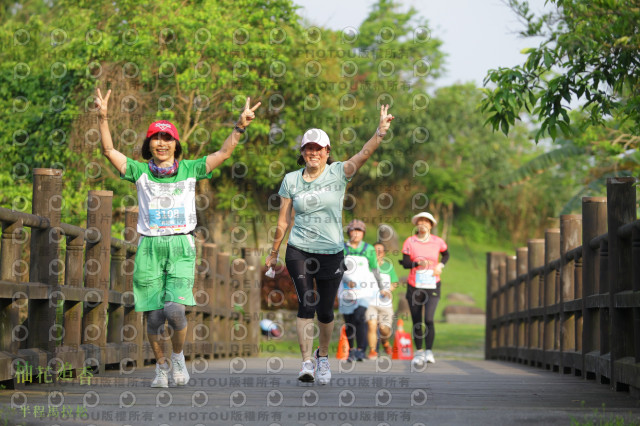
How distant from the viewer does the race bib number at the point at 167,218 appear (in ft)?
21.5

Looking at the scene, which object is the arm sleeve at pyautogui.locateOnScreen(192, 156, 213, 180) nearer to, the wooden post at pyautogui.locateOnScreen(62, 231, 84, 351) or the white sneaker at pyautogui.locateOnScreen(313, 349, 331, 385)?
the wooden post at pyautogui.locateOnScreen(62, 231, 84, 351)

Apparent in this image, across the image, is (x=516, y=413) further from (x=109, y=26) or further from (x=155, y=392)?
(x=109, y=26)

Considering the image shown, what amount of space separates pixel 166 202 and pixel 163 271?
0.48 metres

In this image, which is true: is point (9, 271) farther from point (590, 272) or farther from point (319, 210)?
point (590, 272)

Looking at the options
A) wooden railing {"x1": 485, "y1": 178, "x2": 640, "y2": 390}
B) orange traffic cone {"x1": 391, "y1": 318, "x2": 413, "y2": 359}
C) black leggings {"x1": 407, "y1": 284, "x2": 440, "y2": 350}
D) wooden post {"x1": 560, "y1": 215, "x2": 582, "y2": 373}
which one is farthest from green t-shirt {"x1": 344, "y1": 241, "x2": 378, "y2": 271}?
orange traffic cone {"x1": 391, "y1": 318, "x2": 413, "y2": 359}

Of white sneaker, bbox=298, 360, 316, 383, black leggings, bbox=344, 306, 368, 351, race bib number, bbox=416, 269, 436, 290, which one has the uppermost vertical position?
race bib number, bbox=416, 269, 436, 290

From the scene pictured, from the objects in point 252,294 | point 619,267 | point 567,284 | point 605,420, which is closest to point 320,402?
point 605,420

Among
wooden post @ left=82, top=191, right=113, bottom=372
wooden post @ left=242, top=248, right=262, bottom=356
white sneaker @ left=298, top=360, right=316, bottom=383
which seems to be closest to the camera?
white sneaker @ left=298, top=360, right=316, bottom=383

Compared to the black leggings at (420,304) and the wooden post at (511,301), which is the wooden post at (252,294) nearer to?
the wooden post at (511,301)

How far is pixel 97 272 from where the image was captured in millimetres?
7938

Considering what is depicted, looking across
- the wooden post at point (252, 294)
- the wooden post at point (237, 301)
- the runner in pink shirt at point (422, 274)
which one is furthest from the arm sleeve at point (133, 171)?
the wooden post at point (252, 294)

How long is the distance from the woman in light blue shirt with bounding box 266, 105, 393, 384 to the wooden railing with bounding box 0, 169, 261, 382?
1.51 m

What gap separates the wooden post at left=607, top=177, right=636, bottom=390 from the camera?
6660 mm

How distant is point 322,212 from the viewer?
7.28 metres
